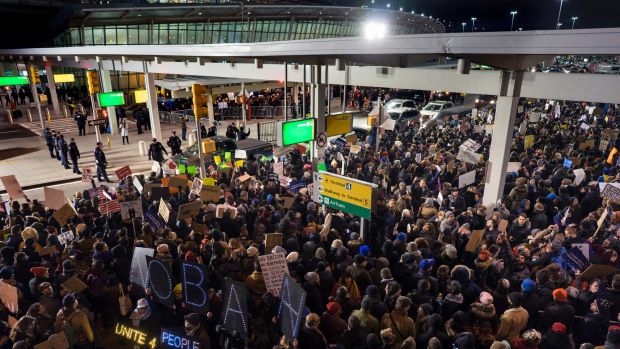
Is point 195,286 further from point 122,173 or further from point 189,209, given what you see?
point 122,173

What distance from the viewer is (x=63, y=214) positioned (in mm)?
8523

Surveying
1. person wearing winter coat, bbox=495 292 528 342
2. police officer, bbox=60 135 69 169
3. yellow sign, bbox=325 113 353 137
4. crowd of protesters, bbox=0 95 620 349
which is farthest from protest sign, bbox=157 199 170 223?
police officer, bbox=60 135 69 169

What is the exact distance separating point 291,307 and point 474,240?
12.9ft

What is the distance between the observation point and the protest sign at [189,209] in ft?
28.5

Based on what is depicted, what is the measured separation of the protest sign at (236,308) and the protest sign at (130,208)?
14.4 ft

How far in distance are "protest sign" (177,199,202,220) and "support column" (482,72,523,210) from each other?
259 inches

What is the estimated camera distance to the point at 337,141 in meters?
16.4

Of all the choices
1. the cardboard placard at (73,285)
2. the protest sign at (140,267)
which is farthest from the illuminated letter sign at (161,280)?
the cardboard placard at (73,285)

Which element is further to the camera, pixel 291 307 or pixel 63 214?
pixel 63 214

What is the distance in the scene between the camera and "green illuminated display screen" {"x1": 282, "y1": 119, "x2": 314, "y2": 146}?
10.4m

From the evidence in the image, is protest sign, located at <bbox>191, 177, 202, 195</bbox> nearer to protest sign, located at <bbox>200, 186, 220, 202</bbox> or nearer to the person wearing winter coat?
protest sign, located at <bbox>200, 186, 220, 202</bbox>

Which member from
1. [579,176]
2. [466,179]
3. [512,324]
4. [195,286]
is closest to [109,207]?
[195,286]

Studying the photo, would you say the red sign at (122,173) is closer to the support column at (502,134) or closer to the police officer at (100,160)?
the police officer at (100,160)

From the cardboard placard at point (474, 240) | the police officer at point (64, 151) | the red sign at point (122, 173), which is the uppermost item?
the red sign at point (122, 173)
